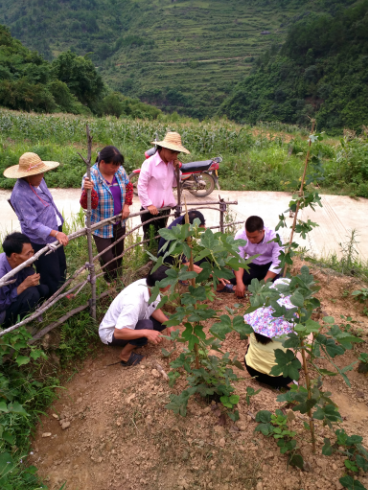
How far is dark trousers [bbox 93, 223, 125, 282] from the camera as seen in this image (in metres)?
3.47

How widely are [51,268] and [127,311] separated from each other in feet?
2.62

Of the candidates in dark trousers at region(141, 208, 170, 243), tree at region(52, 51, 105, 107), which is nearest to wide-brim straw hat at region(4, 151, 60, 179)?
dark trousers at region(141, 208, 170, 243)

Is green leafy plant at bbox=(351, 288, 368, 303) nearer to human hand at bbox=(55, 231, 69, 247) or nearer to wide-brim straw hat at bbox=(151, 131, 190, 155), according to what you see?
wide-brim straw hat at bbox=(151, 131, 190, 155)

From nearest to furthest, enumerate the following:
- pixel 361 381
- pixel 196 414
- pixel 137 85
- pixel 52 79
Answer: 1. pixel 196 414
2. pixel 361 381
3. pixel 52 79
4. pixel 137 85

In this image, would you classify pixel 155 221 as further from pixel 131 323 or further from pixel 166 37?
pixel 166 37

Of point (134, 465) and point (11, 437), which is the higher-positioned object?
point (11, 437)

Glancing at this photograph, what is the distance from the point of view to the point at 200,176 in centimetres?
741

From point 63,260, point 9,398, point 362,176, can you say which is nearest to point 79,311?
point 63,260

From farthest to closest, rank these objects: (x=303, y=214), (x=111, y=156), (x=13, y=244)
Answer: (x=303, y=214) → (x=111, y=156) → (x=13, y=244)

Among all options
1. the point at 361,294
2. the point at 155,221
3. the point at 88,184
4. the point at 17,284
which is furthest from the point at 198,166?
the point at 17,284

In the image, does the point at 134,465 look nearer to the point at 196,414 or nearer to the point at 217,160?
the point at 196,414

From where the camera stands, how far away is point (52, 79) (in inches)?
1283

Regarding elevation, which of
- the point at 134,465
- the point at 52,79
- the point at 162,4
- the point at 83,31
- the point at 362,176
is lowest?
the point at 134,465

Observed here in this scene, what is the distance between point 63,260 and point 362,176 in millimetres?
6627
